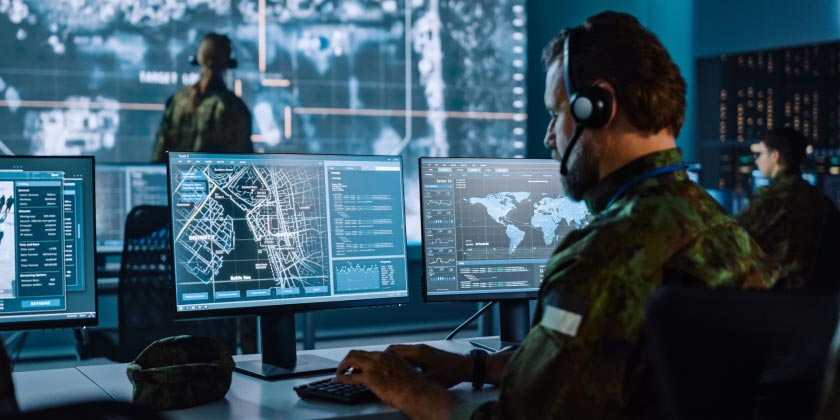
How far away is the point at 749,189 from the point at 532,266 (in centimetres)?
454

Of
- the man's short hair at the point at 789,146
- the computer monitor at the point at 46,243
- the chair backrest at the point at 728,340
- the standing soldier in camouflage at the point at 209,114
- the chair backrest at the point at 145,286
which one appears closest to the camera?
the chair backrest at the point at 728,340

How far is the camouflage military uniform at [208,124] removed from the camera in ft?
15.7

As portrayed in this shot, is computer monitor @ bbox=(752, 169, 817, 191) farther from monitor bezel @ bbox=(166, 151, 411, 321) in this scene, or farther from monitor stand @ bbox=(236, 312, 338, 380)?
monitor stand @ bbox=(236, 312, 338, 380)

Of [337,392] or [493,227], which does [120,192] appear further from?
[337,392]

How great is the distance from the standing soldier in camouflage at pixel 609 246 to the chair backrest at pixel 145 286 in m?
1.72

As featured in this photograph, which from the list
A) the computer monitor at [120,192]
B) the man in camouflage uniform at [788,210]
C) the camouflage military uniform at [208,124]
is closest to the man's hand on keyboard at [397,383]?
the computer monitor at [120,192]

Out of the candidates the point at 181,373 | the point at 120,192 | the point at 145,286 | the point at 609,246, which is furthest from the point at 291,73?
the point at 609,246

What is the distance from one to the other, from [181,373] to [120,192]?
10.3ft

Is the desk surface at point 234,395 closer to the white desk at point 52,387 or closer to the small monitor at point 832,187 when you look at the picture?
the white desk at point 52,387

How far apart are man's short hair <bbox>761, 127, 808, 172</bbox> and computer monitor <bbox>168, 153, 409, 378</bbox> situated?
150 inches

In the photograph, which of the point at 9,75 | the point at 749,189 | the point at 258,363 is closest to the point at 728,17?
the point at 749,189

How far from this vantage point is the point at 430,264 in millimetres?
2258

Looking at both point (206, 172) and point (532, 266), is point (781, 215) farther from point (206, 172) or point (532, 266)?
point (206, 172)

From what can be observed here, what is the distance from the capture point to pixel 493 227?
7.68 feet
